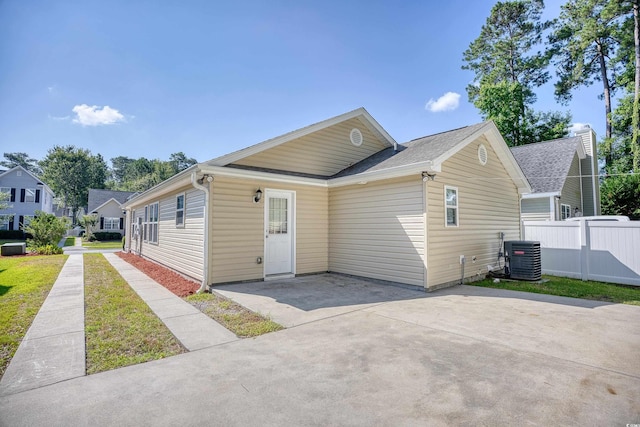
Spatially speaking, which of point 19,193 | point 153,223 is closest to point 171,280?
point 153,223

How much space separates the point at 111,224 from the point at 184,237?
30.6 meters

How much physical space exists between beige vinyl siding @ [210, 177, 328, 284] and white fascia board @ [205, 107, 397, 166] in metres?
0.49

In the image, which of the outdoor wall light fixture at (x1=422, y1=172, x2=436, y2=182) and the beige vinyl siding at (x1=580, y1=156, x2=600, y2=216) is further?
the beige vinyl siding at (x1=580, y1=156, x2=600, y2=216)

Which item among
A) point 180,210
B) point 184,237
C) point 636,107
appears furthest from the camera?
point 636,107

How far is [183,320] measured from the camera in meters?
4.62

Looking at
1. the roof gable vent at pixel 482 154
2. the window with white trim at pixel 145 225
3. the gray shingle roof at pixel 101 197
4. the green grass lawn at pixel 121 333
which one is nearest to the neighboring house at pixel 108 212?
the gray shingle roof at pixel 101 197

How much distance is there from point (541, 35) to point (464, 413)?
29941 mm

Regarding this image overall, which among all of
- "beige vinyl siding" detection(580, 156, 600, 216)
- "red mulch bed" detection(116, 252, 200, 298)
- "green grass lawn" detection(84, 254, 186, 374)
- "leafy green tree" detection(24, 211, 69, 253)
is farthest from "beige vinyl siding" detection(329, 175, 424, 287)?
"leafy green tree" detection(24, 211, 69, 253)

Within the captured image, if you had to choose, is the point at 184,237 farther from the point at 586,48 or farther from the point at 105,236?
the point at 586,48

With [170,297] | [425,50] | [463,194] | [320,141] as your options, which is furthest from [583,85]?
[170,297]

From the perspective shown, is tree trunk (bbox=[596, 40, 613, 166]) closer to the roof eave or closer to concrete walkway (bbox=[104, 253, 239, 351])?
the roof eave

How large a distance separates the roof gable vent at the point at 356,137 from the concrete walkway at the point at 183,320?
6.82 metres

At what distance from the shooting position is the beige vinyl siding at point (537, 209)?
11596mm

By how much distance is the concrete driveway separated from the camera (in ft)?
7.38
